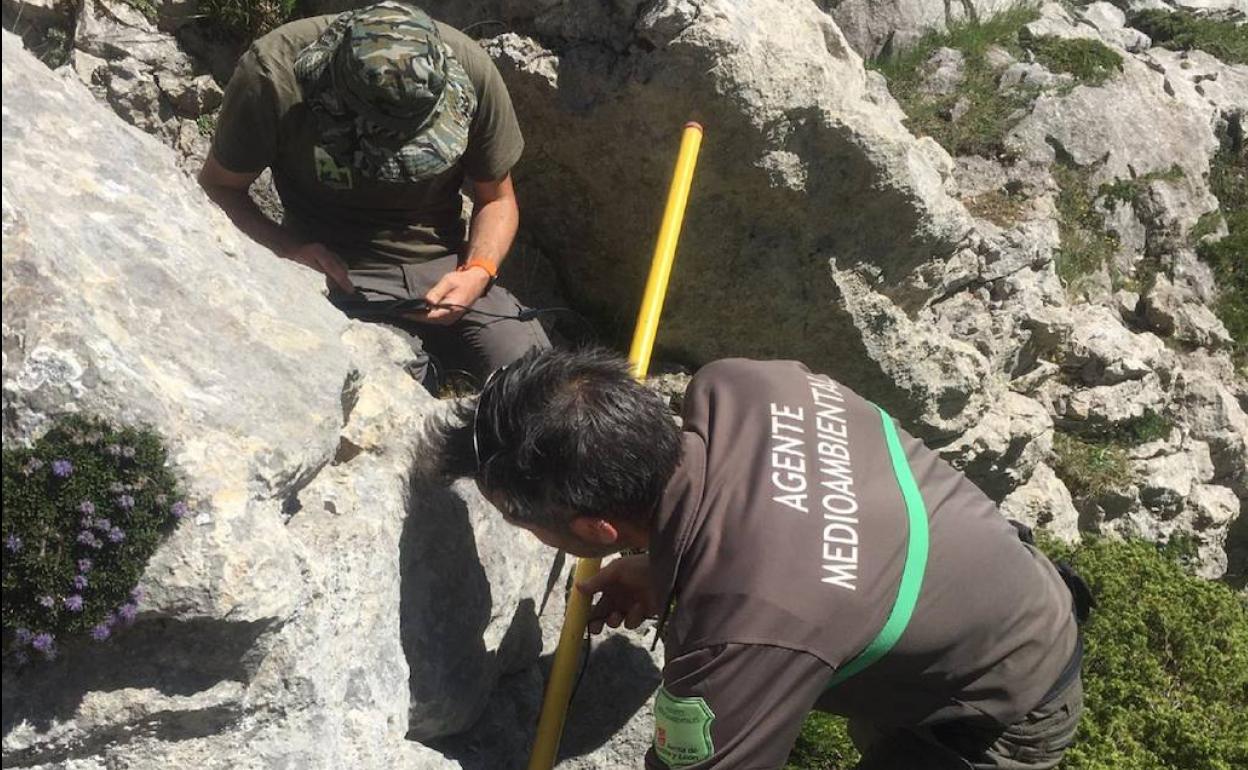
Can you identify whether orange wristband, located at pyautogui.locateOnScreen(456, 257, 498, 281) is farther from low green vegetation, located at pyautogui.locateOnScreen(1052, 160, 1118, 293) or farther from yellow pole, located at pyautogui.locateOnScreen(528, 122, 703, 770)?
low green vegetation, located at pyautogui.locateOnScreen(1052, 160, 1118, 293)

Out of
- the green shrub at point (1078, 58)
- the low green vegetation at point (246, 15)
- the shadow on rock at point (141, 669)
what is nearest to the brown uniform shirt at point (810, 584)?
the shadow on rock at point (141, 669)

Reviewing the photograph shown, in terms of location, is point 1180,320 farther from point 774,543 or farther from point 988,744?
point 774,543

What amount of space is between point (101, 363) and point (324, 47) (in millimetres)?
2420

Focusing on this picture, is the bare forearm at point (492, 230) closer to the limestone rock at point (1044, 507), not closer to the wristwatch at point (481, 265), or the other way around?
the wristwatch at point (481, 265)

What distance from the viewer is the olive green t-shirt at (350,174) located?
15.6 ft

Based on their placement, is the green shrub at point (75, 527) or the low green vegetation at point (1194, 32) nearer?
the green shrub at point (75, 527)

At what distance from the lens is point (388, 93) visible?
14.5ft

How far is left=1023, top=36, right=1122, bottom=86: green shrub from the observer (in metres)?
11.1

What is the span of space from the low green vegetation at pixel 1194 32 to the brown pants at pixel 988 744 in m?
11.9

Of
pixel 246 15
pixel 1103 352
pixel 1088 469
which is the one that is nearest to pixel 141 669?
pixel 246 15

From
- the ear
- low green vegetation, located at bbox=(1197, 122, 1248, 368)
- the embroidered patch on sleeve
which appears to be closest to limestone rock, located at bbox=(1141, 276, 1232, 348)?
low green vegetation, located at bbox=(1197, 122, 1248, 368)

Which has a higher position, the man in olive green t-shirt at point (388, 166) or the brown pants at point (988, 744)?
the man in olive green t-shirt at point (388, 166)

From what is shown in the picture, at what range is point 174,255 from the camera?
3.11 meters

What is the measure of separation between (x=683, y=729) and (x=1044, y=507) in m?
5.48
